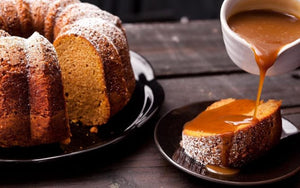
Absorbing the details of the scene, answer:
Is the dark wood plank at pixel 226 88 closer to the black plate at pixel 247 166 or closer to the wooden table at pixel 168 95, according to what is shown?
the wooden table at pixel 168 95

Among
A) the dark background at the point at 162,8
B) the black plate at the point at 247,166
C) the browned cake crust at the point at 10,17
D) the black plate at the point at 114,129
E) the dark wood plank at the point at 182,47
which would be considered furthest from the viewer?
the dark background at the point at 162,8

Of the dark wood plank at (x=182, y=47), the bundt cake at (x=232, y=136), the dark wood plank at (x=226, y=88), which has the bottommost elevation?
the dark wood plank at (x=182, y=47)

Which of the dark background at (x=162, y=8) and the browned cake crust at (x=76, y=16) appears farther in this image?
the dark background at (x=162, y=8)

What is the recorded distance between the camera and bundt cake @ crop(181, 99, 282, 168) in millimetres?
1453

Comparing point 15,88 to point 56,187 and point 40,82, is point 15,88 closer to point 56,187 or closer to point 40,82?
point 40,82

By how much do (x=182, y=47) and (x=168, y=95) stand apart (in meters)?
0.60

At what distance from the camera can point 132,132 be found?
5.32 ft

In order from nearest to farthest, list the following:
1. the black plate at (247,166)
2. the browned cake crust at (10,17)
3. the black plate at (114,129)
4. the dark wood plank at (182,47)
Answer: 1. the black plate at (247,166)
2. the black plate at (114,129)
3. the browned cake crust at (10,17)
4. the dark wood plank at (182,47)

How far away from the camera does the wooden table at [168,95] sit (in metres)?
1.48

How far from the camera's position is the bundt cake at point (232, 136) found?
1.45 metres

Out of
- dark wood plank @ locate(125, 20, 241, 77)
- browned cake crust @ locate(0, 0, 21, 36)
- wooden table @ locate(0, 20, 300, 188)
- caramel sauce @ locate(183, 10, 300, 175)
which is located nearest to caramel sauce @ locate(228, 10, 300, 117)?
caramel sauce @ locate(183, 10, 300, 175)

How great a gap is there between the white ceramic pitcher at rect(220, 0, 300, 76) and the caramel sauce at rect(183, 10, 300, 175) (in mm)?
20

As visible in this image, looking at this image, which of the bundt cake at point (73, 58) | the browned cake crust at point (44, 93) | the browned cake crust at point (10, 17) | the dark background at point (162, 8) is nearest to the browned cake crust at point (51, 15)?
the bundt cake at point (73, 58)

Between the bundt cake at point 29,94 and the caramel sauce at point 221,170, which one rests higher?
the bundt cake at point 29,94
